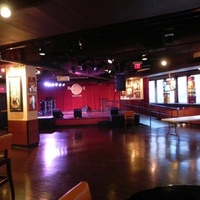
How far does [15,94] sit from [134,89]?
940 centimetres

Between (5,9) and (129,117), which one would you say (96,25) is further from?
(129,117)

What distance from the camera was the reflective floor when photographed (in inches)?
150

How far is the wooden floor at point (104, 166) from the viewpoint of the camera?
3816 millimetres

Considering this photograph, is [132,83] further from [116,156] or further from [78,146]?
[116,156]

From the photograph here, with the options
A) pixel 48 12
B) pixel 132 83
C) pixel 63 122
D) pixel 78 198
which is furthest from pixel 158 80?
pixel 78 198

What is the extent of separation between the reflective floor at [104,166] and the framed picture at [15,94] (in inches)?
52.9


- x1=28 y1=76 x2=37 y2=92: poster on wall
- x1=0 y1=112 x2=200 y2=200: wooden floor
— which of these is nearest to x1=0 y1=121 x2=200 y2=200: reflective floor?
x1=0 y1=112 x2=200 y2=200: wooden floor

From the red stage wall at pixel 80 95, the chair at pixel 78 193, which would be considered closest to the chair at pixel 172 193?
the chair at pixel 78 193

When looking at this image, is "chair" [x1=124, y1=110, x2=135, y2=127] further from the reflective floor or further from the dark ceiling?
the dark ceiling

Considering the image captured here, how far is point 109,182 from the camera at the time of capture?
4062 mm

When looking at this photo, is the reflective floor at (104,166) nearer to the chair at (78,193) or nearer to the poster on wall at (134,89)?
the chair at (78,193)

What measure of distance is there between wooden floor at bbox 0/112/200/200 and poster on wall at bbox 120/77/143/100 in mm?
7054

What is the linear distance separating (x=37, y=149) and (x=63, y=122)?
17.3 feet

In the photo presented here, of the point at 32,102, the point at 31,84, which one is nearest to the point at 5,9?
the point at 31,84
